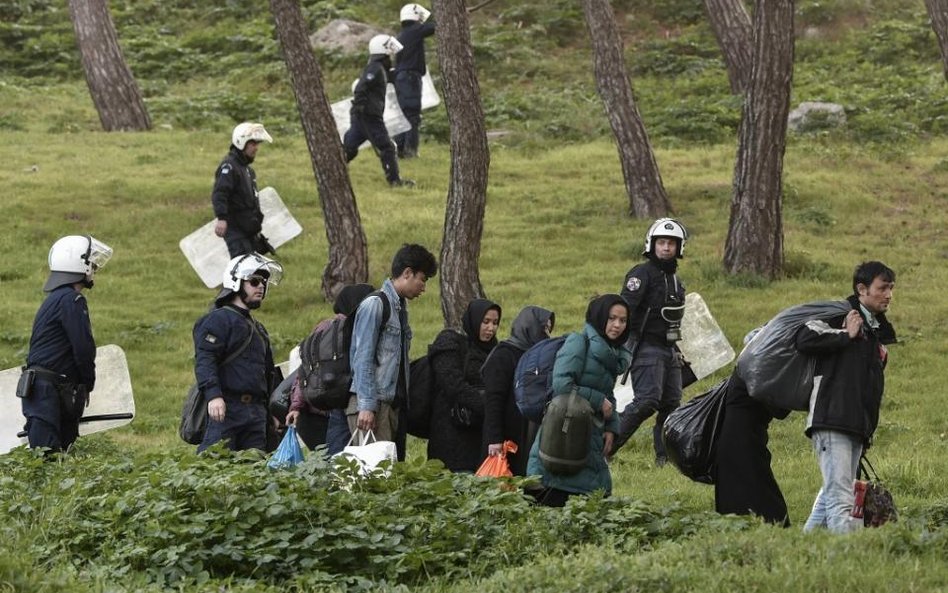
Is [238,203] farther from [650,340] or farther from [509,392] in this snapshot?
[509,392]

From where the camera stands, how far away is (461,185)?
14734 millimetres

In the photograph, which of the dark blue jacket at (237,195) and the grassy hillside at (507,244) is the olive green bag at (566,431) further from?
the dark blue jacket at (237,195)

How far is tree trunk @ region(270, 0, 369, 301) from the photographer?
657 inches

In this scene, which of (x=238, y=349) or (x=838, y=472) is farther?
(x=238, y=349)

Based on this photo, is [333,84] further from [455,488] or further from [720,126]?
[455,488]

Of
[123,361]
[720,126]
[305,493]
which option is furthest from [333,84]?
[305,493]

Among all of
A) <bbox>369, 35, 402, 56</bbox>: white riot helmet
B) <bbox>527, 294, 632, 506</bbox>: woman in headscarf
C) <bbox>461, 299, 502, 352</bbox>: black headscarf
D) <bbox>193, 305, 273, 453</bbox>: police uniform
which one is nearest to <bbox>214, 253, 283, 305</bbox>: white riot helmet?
<bbox>193, 305, 273, 453</bbox>: police uniform

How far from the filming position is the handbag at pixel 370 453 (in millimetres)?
8742

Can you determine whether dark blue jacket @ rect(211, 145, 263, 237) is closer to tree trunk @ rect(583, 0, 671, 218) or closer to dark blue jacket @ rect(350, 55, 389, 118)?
dark blue jacket @ rect(350, 55, 389, 118)

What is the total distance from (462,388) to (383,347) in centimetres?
58

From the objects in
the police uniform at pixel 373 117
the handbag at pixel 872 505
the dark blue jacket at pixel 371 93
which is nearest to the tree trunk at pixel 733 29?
the police uniform at pixel 373 117

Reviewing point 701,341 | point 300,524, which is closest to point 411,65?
point 701,341

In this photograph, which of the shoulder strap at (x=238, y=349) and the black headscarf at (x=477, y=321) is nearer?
the black headscarf at (x=477, y=321)

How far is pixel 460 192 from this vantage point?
48.3ft
